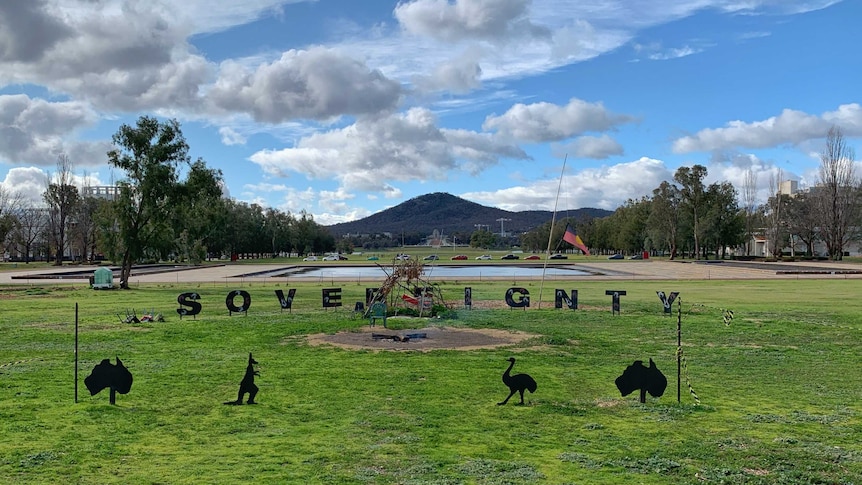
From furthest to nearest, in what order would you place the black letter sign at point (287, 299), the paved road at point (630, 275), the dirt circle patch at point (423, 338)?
the paved road at point (630, 275)
the black letter sign at point (287, 299)
the dirt circle patch at point (423, 338)

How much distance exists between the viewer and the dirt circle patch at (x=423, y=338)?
17578mm

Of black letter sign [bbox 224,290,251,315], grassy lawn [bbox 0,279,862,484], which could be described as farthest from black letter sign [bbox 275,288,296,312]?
grassy lawn [bbox 0,279,862,484]

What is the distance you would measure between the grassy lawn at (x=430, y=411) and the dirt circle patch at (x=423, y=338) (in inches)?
31.2

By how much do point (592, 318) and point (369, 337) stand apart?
9255 millimetres

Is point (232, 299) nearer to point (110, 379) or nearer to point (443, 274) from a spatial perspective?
point (110, 379)

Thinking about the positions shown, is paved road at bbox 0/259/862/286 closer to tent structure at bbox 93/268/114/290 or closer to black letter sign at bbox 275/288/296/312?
tent structure at bbox 93/268/114/290

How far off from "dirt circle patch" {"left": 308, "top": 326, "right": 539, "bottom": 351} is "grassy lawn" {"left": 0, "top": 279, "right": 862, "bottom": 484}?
2.60 ft

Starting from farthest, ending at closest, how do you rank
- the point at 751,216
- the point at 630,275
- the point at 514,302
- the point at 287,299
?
1. the point at 751,216
2. the point at 630,275
3. the point at 514,302
4. the point at 287,299

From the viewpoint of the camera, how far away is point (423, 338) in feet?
61.9

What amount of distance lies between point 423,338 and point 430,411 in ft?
26.8

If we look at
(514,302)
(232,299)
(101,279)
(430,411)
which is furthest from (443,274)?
(430,411)

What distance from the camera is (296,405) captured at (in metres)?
11.2

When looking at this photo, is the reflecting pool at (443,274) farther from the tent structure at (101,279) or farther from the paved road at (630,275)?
the tent structure at (101,279)

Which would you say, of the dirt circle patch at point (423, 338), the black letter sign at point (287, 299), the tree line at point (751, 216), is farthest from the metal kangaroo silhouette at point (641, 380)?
the tree line at point (751, 216)
